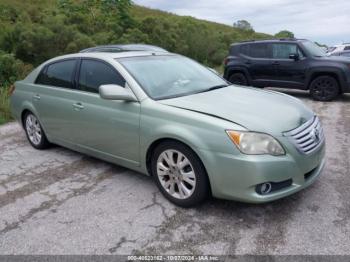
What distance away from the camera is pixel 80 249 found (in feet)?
10.8

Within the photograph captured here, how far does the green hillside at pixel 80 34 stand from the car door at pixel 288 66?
5813mm

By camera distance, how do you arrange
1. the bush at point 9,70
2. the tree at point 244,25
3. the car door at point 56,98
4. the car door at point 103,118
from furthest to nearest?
the tree at point 244,25
the bush at point 9,70
the car door at point 56,98
the car door at point 103,118

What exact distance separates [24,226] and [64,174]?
1347mm

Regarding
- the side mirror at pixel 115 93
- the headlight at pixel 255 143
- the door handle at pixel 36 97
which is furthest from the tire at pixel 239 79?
the headlight at pixel 255 143

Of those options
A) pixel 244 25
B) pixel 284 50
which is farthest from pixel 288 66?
pixel 244 25

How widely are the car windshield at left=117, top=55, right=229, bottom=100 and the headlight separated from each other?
1.07 metres

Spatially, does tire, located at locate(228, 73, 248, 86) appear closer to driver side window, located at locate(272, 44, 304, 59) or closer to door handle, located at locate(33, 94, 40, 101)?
driver side window, located at locate(272, 44, 304, 59)

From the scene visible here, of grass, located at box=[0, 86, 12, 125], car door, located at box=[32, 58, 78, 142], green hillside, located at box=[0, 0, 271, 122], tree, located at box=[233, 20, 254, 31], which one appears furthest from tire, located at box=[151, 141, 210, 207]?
tree, located at box=[233, 20, 254, 31]

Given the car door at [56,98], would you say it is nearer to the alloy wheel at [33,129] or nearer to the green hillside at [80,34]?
the alloy wheel at [33,129]

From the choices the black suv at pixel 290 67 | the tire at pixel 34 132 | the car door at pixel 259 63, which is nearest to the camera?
the tire at pixel 34 132

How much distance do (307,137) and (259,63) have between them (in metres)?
7.65

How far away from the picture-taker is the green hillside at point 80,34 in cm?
1151

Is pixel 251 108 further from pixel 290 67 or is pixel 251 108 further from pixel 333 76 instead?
pixel 290 67

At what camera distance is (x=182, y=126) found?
3766 millimetres
